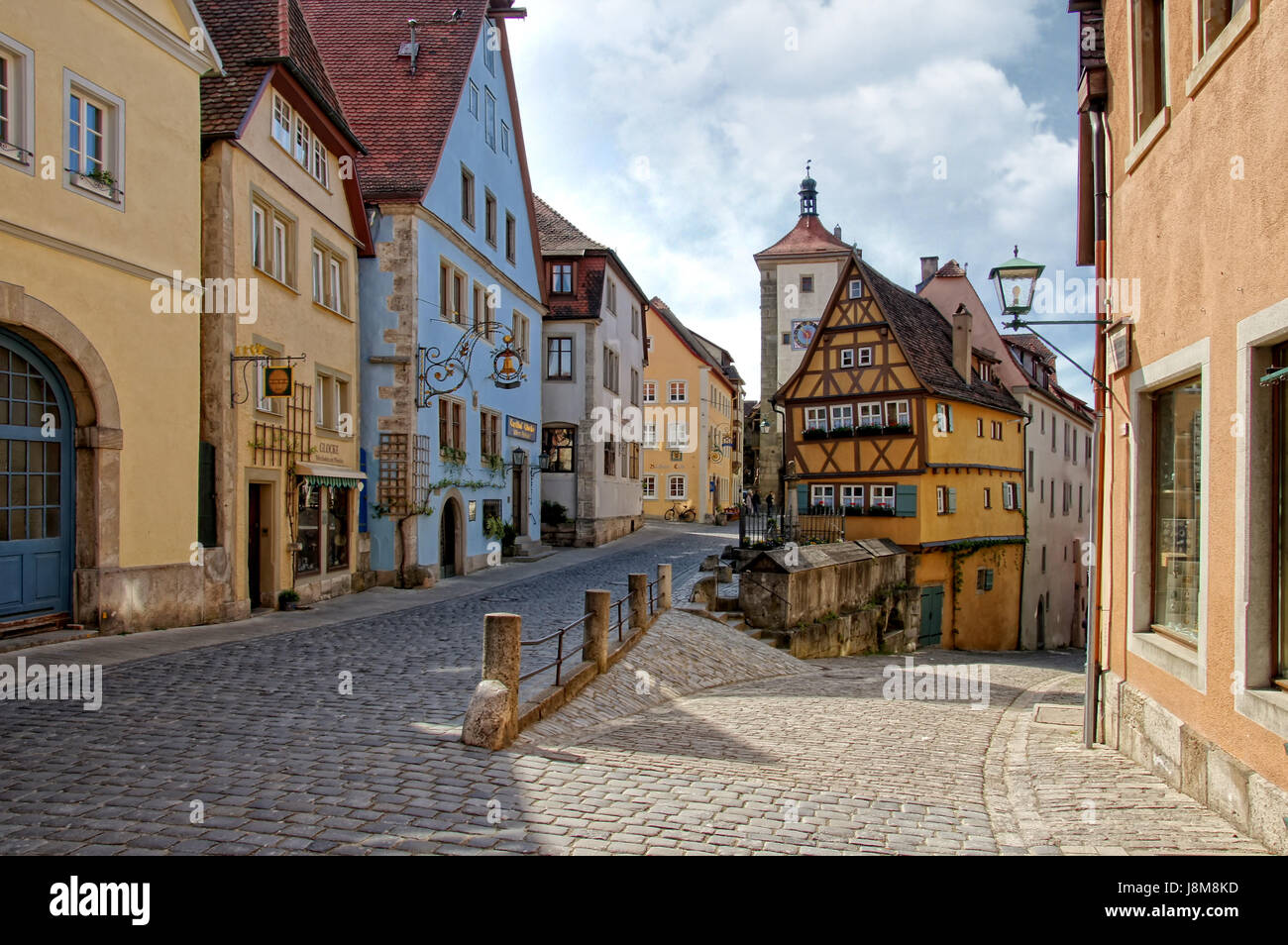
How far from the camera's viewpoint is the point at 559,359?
1331 inches

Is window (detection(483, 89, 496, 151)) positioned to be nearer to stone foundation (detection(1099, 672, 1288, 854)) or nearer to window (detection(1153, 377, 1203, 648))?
window (detection(1153, 377, 1203, 648))

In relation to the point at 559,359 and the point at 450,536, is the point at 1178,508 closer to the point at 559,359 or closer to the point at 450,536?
the point at 450,536

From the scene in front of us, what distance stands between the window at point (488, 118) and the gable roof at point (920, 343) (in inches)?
418

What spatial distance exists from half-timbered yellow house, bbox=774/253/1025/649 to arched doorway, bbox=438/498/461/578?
11078mm

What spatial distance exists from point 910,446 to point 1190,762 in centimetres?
2056

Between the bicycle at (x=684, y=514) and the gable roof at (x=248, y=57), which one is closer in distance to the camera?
the gable roof at (x=248, y=57)

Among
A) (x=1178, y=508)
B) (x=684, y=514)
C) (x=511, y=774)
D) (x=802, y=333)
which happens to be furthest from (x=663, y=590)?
(x=802, y=333)

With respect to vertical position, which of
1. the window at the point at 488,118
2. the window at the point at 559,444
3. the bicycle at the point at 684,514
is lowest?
the bicycle at the point at 684,514

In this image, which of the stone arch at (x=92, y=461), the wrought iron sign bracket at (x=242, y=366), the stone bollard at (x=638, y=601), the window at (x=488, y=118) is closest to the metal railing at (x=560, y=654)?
the stone bollard at (x=638, y=601)

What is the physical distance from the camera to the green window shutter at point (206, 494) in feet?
44.5

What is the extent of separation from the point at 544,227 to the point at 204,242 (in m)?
22.9

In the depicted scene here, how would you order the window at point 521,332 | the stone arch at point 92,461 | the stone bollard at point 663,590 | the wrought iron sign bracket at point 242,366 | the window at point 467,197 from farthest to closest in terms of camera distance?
the window at point 521,332 < the window at point 467,197 < the stone bollard at point 663,590 < the wrought iron sign bracket at point 242,366 < the stone arch at point 92,461

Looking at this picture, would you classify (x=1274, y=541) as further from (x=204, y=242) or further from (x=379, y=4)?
(x=379, y=4)

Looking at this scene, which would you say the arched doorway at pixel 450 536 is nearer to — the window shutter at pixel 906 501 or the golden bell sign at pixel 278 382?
the golden bell sign at pixel 278 382
